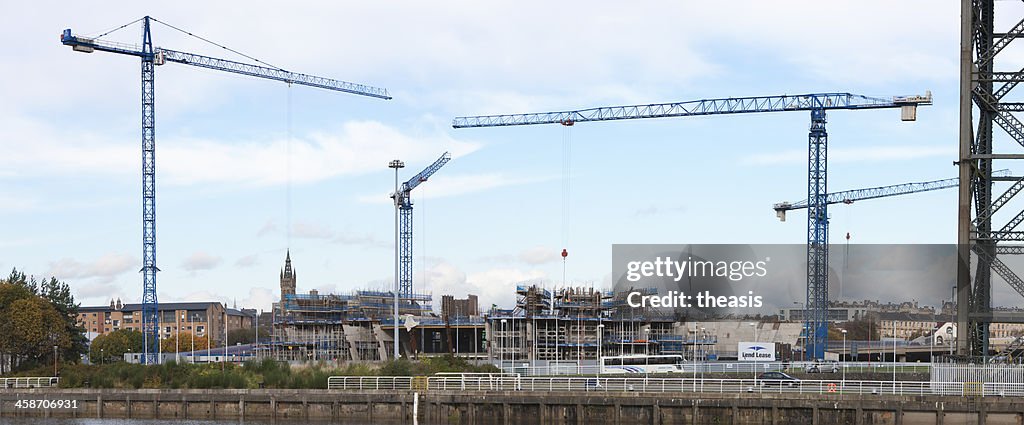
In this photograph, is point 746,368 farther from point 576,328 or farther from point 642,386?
point 576,328

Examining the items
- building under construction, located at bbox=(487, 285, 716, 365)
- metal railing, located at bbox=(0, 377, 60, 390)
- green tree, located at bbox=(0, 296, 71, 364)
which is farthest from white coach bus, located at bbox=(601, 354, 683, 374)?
green tree, located at bbox=(0, 296, 71, 364)

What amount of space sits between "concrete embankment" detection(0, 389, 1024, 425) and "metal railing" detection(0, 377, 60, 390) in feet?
17.3

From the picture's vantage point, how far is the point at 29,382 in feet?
286

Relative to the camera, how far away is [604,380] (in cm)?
7188

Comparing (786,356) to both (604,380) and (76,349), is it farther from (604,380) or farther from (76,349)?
(604,380)

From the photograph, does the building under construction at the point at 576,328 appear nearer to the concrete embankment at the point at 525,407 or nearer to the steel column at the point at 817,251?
the steel column at the point at 817,251

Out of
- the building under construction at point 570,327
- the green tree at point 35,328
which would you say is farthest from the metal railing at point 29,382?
the building under construction at point 570,327

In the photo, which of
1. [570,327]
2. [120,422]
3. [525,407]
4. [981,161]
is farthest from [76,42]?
[981,161]

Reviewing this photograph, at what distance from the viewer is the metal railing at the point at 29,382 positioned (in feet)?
278

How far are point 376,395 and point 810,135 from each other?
10376cm

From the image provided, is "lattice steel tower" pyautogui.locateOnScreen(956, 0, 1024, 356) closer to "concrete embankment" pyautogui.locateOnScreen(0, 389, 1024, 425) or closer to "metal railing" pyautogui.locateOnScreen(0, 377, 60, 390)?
"concrete embankment" pyautogui.locateOnScreen(0, 389, 1024, 425)

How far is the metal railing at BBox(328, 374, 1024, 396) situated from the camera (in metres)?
59.8

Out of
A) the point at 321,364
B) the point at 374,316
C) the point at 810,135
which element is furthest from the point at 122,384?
the point at 810,135

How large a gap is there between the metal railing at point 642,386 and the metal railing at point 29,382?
23.6 metres
